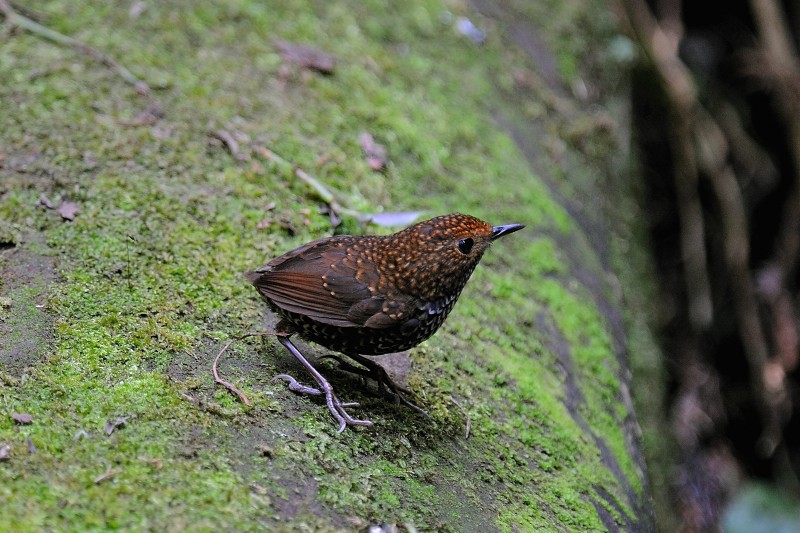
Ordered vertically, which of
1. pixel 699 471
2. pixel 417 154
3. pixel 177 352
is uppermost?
pixel 417 154

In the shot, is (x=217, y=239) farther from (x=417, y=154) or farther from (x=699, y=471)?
(x=699, y=471)

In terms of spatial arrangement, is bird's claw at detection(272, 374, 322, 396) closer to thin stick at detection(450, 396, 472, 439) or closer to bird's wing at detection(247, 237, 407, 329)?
bird's wing at detection(247, 237, 407, 329)

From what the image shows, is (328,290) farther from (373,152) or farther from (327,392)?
(373,152)

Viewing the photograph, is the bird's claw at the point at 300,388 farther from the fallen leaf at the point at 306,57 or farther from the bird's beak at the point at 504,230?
the fallen leaf at the point at 306,57

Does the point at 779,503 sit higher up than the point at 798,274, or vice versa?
the point at 798,274

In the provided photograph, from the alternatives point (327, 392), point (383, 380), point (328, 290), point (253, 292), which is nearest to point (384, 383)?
point (383, 380)

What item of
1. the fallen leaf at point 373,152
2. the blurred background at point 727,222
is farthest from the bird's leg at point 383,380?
the blurred background at point 727,222

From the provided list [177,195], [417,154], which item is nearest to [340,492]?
[177,195]
